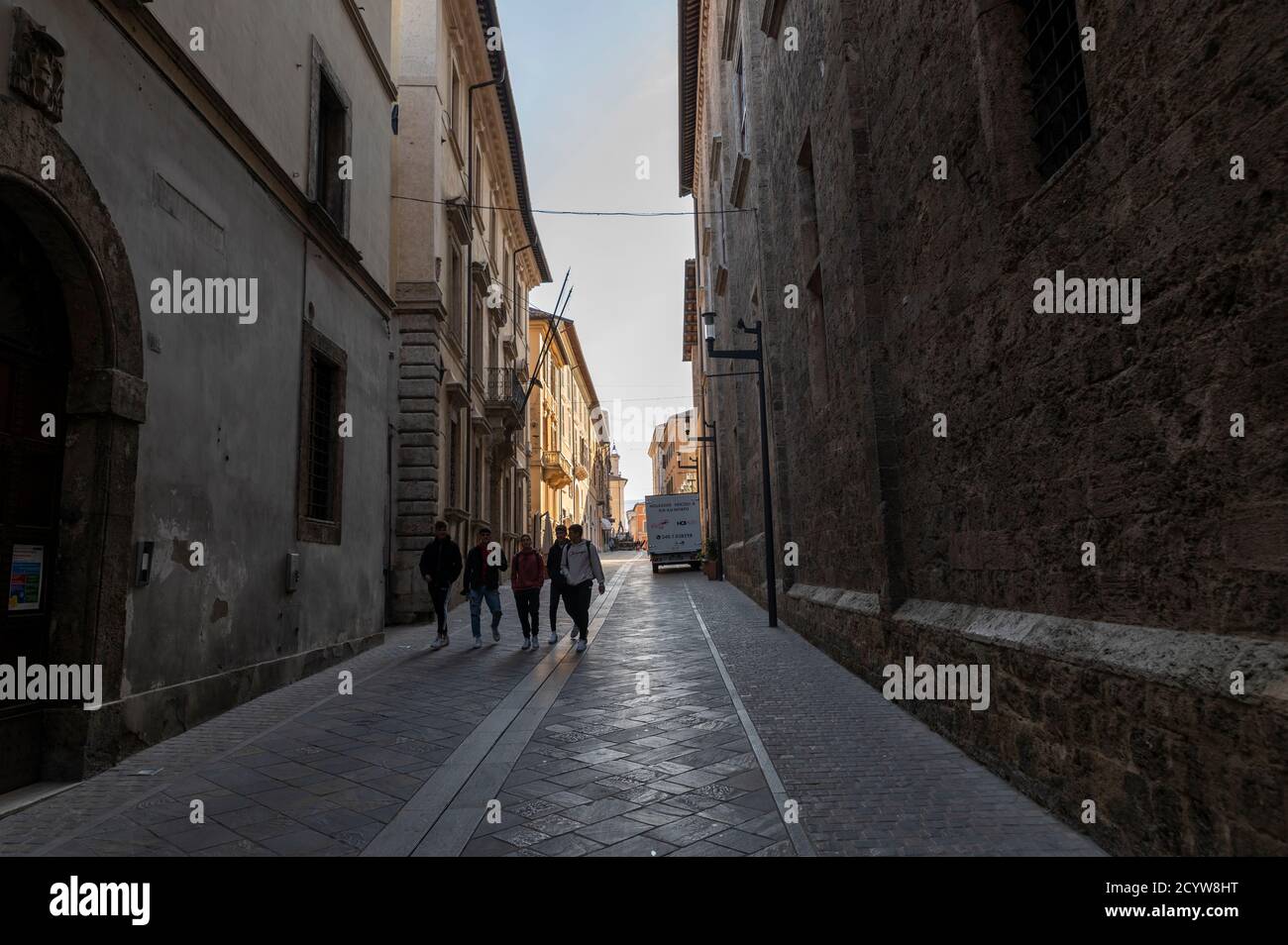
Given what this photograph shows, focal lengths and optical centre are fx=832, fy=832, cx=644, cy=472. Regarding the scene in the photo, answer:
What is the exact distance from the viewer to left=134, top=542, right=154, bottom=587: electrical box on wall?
5664 millimetres

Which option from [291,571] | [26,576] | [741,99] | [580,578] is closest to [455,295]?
[741,99]

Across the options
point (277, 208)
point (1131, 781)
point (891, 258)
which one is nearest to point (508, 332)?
point (277, 208)

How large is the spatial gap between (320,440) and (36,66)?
17.5ft

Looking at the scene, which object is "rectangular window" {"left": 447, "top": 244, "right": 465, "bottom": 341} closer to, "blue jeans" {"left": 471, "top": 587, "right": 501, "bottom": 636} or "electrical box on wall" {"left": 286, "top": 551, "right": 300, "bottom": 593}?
"blue jeans" {"left": 471, "top": 587, "right": 501, "bottom": 636}

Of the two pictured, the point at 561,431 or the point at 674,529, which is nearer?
the point at 674,529

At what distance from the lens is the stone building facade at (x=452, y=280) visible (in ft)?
52.9

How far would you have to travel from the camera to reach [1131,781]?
3348 mm

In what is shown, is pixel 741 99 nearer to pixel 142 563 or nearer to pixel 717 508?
pixel 717 508

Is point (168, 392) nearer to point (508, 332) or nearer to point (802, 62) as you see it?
point (802, 62)

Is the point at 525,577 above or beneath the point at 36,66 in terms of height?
beneath

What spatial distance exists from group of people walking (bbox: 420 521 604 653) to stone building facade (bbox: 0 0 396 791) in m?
1.79

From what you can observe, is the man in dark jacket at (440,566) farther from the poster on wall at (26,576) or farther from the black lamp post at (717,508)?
the black lamp post at (717,508)

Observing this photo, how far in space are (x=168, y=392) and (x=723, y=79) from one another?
62.6 ft

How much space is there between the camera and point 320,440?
9.59 metres
